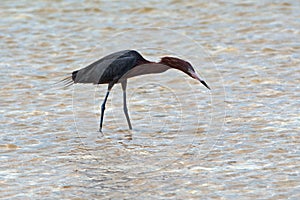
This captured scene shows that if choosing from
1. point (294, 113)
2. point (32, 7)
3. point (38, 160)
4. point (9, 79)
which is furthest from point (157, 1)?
point (38, 160)

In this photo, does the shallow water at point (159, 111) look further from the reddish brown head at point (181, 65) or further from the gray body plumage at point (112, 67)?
the reddish brown head at point (181, 65)

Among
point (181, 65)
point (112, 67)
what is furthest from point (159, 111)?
point (181, 65)

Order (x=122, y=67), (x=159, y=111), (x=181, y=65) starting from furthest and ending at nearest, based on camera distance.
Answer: (x=159, y=111)
(x=122, y=67)
(x=181, y=65)

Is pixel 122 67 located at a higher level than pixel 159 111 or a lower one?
higher

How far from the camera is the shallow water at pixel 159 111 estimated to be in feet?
21.2

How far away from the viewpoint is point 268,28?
1130cm

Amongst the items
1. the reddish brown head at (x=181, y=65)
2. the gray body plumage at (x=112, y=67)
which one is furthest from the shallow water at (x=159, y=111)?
the reddish brown head at (x=181, y=65)

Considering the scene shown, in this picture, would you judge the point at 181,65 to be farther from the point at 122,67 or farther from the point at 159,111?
the point at 159,111

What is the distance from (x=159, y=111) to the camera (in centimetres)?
835

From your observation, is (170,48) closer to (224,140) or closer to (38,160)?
(224,140)

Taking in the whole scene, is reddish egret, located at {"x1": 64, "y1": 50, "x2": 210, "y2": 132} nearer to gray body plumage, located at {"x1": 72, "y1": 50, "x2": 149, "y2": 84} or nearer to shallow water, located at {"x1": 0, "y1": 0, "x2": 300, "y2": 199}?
gray body plumage, located at {"x1": 72, "y1": 50, "x2": 149, "y2": 84}

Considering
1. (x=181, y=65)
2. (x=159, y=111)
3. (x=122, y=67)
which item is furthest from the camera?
(x=159, y=111)

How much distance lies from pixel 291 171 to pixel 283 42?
14.1ft

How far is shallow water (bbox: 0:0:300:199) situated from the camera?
21.2 ft
